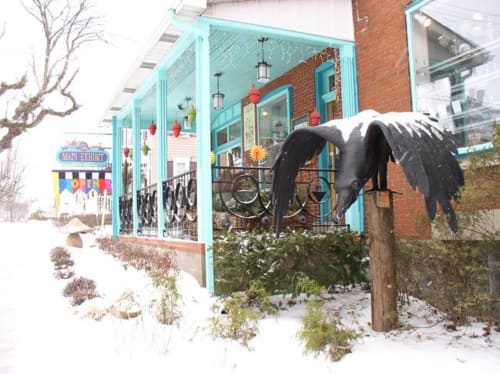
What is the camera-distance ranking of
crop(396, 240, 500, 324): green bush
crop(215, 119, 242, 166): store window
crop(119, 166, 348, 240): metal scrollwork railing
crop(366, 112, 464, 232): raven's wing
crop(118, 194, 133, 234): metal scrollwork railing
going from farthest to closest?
1. crop(215, 119, 242, 166): store window
2. crop(118, 194, 133, 234): metal scrollwork railing
3. crop(119, 166, 348, 240): metal scrollwork railing
4. crop(396, 240, 500, 324): green bush
5. crop(366, 112, 464, 232): raven's wing

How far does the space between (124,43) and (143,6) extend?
3.75 m

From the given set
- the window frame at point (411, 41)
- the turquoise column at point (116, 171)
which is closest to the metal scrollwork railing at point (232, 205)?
the window frame at point (411, 41)

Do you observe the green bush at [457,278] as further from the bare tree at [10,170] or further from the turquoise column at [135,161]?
the bare tree at [10,170]

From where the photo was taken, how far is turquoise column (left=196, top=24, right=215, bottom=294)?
5352mm

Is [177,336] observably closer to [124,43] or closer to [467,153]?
[467,153]

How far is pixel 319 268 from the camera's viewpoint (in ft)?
16.9

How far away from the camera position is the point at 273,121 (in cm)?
957

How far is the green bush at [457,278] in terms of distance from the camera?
3.58 m


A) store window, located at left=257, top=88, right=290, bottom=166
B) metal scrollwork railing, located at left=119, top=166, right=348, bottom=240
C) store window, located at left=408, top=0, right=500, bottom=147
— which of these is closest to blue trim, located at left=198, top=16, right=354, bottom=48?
store window, located at left=408, top=0, right=500, bottom=147

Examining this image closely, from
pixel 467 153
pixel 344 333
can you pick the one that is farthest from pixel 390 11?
pixel 344 333

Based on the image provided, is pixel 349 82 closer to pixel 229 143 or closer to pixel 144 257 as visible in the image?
pixel 144 257

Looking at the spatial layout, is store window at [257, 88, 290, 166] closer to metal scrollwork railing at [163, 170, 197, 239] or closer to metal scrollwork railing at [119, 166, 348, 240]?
metal scrollwork railing at [119, 166, 348, 240]

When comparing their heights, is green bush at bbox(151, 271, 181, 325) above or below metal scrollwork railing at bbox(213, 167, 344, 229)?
below

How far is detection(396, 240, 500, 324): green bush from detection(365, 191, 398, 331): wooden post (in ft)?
1.37
